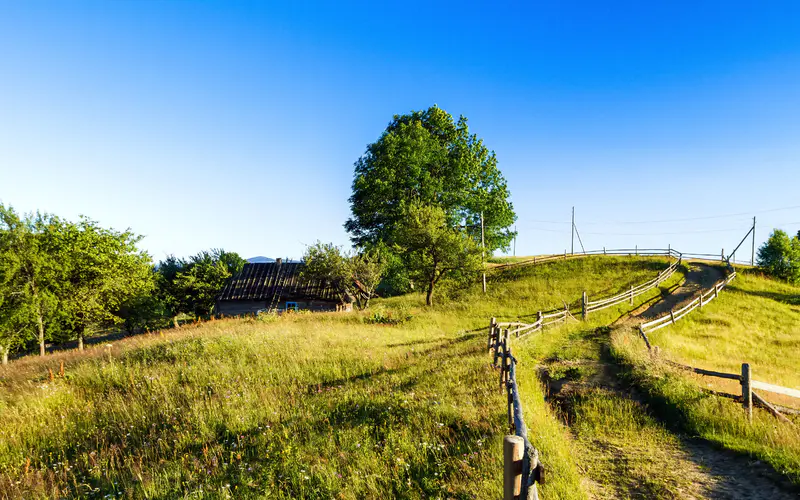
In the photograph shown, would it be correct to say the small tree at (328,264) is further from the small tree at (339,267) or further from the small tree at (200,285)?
the small tree at (200,285)

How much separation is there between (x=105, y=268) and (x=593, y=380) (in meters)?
34.0

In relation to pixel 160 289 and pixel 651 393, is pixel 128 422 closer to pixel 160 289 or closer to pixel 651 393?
pixel 651 393

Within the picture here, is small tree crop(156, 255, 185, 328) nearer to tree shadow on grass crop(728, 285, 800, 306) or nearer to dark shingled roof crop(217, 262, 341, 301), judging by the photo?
dark shingled roof crop(217, 262, 341, 301)

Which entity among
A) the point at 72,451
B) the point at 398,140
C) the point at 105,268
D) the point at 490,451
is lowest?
the point at 72,451

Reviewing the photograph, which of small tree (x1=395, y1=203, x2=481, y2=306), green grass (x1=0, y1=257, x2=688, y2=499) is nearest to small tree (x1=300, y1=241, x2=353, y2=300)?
small tree (x1=395, y1=203, x2=481, y2=306)

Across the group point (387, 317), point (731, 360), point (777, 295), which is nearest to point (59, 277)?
point (387, 317)

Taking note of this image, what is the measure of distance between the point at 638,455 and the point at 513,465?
5.57 metres

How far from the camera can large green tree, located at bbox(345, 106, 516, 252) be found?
31.1m

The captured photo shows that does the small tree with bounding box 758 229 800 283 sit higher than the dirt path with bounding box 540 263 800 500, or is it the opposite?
the small tree with bounding box 758 229 800 283

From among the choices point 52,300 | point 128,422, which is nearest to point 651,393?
point 128,422

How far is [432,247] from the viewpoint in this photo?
28.2 meters

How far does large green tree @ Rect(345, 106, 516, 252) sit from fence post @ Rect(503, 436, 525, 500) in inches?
1058

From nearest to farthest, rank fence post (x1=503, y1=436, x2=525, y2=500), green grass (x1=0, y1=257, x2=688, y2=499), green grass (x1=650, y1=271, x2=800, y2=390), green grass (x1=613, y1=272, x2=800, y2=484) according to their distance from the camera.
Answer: fence post (x1=503, y1=436, x2=525, y2=500) → green grass (x1=0, y1=257, x2=688, y2=499) → green grass (x1=613, y1=272, x2=800, y2=484) → green grass (x1=650, y1=271, x2=800, y2=390)

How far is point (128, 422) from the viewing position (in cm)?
832
